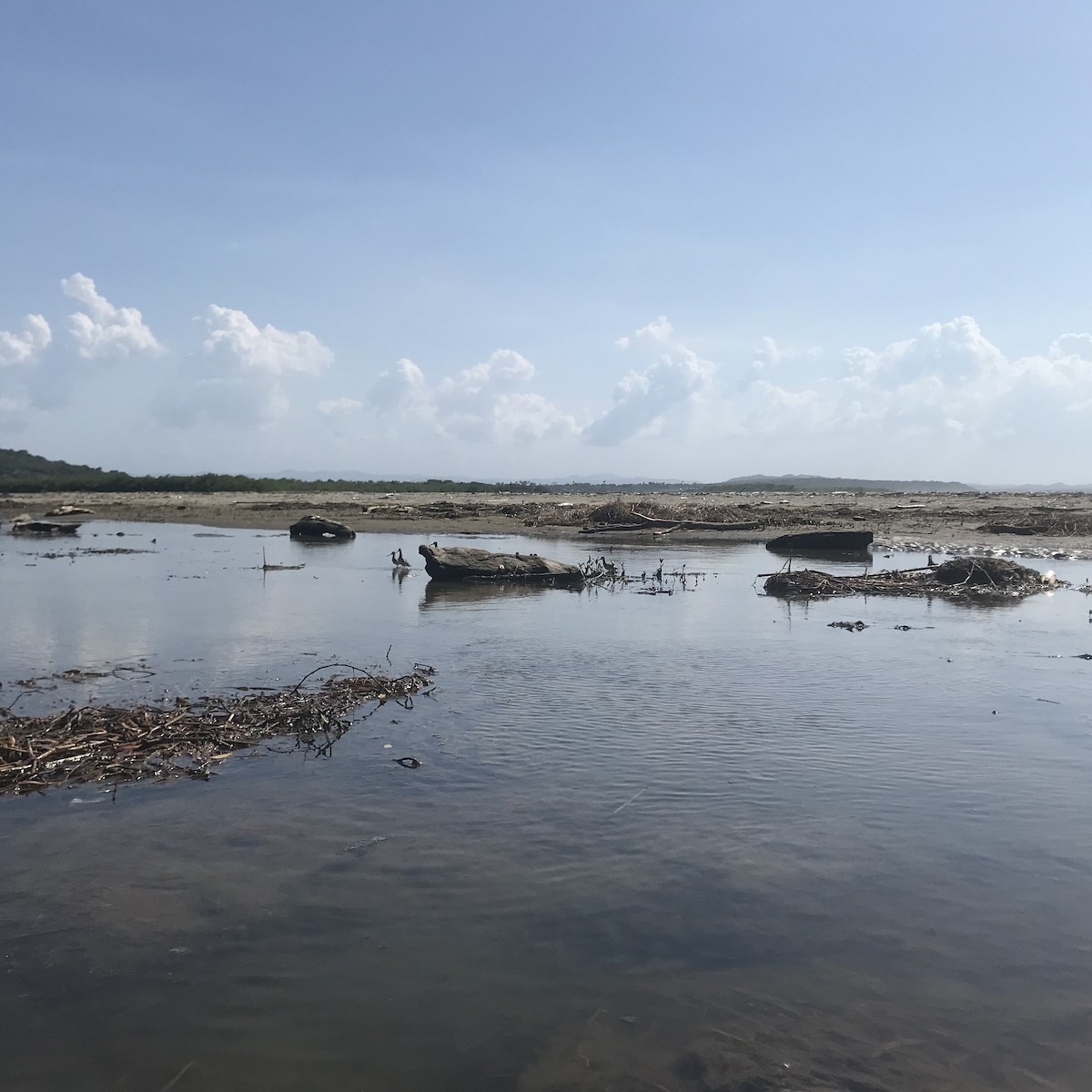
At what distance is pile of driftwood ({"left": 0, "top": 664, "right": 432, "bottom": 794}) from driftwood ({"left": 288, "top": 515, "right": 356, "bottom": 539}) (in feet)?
82.2

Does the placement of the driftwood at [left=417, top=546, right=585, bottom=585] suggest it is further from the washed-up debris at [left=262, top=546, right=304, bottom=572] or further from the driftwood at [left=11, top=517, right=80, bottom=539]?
the driftwood at [left=11, top=517, right=80, bottom=539]

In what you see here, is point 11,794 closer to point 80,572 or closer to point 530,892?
point 530,892

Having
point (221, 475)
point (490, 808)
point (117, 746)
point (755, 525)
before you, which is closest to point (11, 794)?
point (117, 746)

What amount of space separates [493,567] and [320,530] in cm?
1554

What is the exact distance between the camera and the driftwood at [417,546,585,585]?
21875 millimetres

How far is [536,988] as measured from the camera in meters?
4.98

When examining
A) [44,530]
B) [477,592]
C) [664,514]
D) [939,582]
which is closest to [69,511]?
[44,530]

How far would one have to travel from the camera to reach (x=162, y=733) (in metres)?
8.99

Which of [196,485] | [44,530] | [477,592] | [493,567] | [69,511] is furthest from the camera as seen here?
[196,485]

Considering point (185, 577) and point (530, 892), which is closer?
point (530, 892)

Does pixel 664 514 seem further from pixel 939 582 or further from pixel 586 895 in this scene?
pixel 586 895

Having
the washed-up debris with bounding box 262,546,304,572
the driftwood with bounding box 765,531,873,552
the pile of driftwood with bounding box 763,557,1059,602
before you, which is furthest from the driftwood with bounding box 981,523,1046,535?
the washed-up debris with bounding box 262,546,304,572

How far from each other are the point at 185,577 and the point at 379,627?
9.14 meters

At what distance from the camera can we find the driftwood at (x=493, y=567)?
71.8 feet
